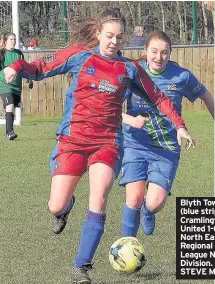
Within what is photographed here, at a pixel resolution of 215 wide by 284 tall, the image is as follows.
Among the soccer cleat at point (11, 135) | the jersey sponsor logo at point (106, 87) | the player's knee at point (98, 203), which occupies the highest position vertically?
the jersey sponsor logo at point (106, 87)

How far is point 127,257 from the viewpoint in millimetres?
6680

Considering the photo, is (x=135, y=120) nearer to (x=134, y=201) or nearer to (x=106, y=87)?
(x=106, y=87)

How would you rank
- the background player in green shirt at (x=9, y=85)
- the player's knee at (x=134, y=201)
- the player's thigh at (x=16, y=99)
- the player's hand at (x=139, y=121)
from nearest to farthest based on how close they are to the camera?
the player's hand at (x=139, y=121) → the player's knee at (x=134, y=201) → the background player in green shirt at (x=9, y=85) → the player's thigh at (x=16, y=99)

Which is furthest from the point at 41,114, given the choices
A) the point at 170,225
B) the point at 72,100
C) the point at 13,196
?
the point at 72,100

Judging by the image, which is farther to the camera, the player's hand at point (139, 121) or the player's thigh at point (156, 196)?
the player's thigh at point (156, 196)

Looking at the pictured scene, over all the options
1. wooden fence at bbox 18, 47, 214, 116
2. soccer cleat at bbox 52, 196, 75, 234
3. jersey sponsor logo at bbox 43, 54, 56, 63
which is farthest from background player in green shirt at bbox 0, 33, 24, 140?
jersey sponsor logo at bbox 43, 54, 56, 63

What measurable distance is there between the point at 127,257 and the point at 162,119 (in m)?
1.77

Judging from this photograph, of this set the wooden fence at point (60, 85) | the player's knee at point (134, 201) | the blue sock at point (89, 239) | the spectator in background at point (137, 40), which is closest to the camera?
the blue sock at point (89, 239)

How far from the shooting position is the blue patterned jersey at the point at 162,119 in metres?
8.06

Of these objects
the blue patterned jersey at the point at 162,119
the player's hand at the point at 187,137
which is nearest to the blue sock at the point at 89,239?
the player's hand at the point at 187,137

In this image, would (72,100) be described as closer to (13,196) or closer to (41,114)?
(13,196)

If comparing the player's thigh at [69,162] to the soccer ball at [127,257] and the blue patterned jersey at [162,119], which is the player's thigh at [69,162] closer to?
the soccer ball at [127,257]

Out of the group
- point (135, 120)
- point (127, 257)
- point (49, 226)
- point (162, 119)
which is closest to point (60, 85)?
point (49, 226)

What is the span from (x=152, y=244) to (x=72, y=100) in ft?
5.33
